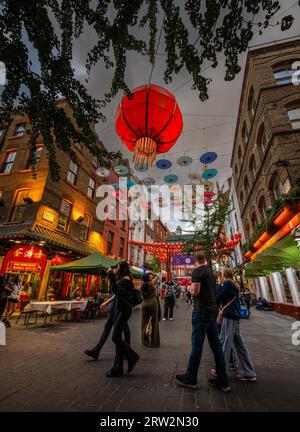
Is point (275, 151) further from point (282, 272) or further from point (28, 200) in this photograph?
point (28, 200)

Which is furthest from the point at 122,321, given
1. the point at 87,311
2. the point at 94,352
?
the point at 87,311

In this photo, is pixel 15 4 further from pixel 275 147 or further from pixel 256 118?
pixel 256 118

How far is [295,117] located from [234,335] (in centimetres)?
1228

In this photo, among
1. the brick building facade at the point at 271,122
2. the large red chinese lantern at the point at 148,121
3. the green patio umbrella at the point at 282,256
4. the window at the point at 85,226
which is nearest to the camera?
the large red chinese lantern at the point at 148,121

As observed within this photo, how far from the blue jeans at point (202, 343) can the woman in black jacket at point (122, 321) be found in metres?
1.09

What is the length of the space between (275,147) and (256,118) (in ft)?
11.4

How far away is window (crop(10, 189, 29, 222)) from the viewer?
37.9 ft

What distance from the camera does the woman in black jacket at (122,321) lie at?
132 inches

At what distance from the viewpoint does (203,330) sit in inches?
117

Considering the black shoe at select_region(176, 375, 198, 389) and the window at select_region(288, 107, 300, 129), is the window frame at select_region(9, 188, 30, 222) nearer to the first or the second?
the black shoe at select_region(176, 375, 198, 389)

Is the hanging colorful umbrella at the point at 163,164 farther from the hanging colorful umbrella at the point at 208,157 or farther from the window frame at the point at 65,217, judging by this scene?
the window frame at the point at 65,217

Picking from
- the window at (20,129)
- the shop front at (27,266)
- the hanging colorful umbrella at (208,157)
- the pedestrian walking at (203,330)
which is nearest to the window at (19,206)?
the shop front at (27,266)

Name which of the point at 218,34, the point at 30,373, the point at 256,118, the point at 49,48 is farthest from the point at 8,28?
the point at 256,118
